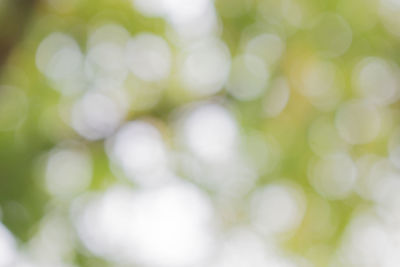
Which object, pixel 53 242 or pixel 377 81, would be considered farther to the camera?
pixel 377 81

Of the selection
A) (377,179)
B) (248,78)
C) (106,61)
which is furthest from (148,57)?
(377,179)

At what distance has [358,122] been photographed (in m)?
1.17

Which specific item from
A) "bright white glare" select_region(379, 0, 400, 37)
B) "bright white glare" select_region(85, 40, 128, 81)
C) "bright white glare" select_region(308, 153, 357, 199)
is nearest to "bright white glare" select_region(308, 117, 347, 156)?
"bright white glare" select_region(308, 153, 357, 199)

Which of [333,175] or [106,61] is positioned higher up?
[106,61]

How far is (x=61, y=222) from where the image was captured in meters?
1.04

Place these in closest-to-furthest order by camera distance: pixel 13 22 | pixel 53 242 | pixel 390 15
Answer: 1. pixel 13 22
2. pixel 53 242
3. pixel 390 15

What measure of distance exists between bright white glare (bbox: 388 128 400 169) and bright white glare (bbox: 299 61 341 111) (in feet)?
0.57

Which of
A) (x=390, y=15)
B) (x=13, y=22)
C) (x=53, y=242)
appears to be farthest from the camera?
(x=390, y=15)

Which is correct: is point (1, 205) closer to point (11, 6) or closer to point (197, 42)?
point (11, 6)

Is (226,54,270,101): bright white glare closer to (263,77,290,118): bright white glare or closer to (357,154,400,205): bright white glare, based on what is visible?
(263,77,290,118): bright white glare

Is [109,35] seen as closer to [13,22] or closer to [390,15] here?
[13,22]

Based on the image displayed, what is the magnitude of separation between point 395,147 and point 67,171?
2.40 feet

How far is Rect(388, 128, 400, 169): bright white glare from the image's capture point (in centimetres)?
121

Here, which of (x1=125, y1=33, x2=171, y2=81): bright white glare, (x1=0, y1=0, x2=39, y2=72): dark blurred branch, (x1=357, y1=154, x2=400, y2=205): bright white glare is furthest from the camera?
(x1=357, y1=154, x2=400, y2=205): bright white glare
